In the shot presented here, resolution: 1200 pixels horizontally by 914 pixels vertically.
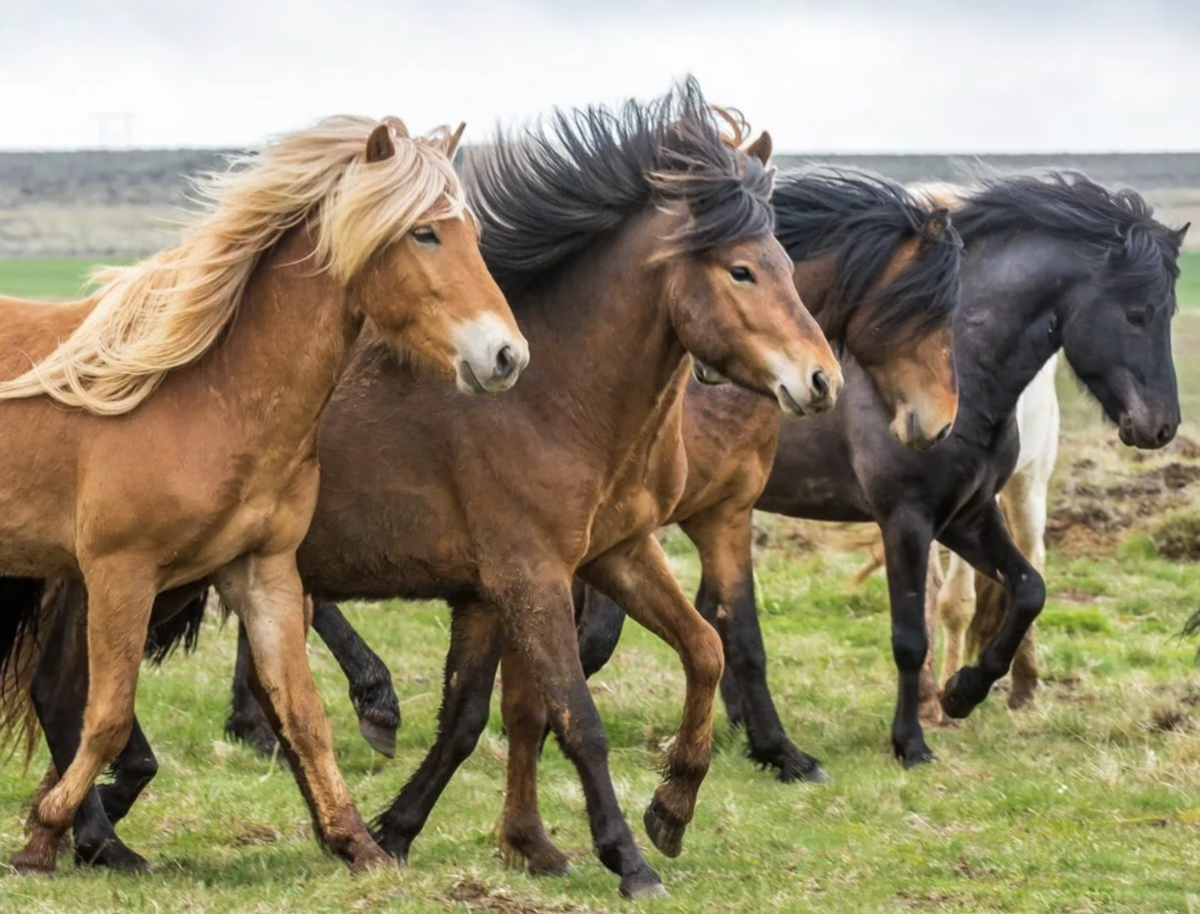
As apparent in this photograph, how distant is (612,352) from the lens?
18.9 feet

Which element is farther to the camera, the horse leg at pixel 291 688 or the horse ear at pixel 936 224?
the horse ear at pixel 936 224

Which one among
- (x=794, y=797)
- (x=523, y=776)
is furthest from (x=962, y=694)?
(x=523, y=776)

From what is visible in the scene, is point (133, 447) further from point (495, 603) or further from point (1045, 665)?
point (1045, 665)

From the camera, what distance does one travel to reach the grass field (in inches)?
212

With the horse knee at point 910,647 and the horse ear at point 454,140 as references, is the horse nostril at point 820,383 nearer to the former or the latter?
the horse ear at point 454,140

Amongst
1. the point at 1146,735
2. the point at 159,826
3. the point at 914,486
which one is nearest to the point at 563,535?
the point at 159,826

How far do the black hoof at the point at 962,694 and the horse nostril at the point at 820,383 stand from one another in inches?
120

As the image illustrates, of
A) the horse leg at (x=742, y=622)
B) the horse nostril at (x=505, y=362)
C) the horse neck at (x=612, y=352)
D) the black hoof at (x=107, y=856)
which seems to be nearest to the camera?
the horse nostril at (x=505, y=362)

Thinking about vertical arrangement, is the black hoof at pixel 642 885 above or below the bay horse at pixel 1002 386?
below

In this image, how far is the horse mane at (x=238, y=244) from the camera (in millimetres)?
5180

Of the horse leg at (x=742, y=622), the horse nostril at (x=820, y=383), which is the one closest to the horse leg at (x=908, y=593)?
the horse leg at (x=742, y=622)

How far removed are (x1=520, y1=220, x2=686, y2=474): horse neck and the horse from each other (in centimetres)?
363

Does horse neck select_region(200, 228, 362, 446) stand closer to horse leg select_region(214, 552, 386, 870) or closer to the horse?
horse leg select_region(214, 552, 386, 870)

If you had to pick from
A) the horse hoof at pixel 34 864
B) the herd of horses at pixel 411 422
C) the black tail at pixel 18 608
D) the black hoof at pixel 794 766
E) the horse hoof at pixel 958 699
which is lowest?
the black hoof at pixel 794 766
